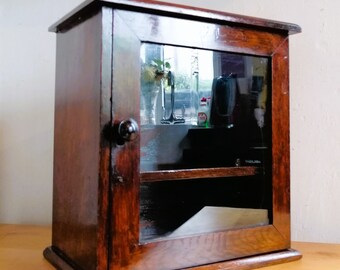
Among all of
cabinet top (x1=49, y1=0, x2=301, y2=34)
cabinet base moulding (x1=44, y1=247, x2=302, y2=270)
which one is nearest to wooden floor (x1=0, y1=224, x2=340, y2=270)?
cabinet base moulding (x1=44, y1=247, x2=302, y2=270)

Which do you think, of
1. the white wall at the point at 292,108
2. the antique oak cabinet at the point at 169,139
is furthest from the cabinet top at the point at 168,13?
the white wall at the point at 292,108

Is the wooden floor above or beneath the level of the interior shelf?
beneath

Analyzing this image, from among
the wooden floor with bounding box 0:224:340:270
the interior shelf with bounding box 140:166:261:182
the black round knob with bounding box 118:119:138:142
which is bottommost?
the wooden floor with bounding box 0:224:340:270

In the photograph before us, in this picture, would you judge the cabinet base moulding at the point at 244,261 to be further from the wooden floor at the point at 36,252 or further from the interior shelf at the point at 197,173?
the interior shelf at the point at 197,173

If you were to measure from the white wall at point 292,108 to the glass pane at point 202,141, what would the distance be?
0.27 m

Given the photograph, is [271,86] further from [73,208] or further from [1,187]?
[1,187]

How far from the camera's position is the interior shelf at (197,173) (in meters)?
0.64

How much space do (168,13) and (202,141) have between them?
25 cm

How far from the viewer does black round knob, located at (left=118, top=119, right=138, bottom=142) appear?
58cm

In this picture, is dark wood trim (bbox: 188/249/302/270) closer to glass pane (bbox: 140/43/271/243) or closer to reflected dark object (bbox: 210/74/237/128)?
glass pane (bbox: 140/43/271/243)

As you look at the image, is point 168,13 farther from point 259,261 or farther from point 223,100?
point 259,261

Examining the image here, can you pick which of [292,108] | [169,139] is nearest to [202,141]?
[169,139]

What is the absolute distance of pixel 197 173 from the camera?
0.70 metres

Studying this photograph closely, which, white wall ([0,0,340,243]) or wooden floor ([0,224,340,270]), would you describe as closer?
wooden floor ([0,224,340,270])
